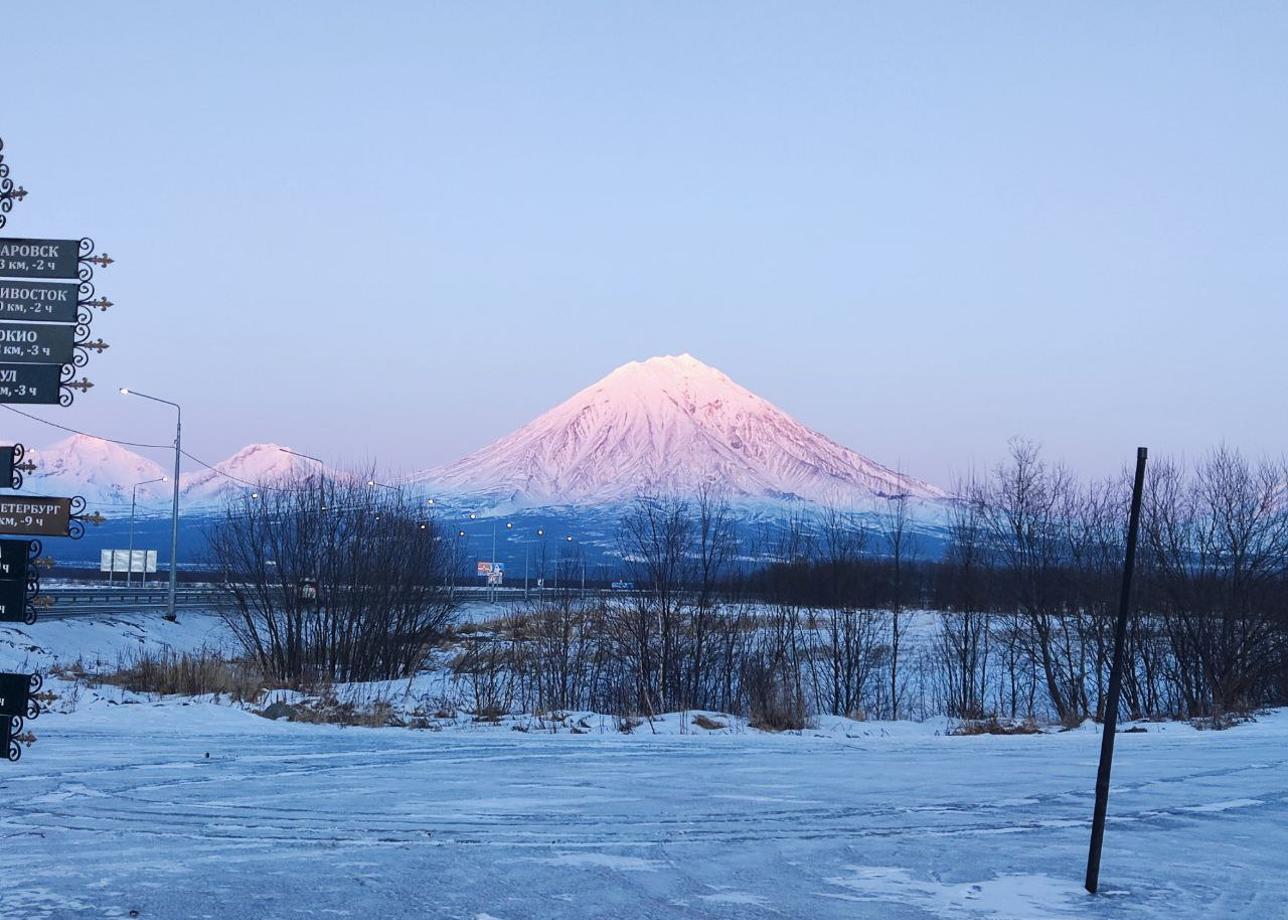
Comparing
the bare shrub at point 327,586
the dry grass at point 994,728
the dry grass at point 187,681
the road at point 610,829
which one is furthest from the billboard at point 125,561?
the dry grass at point 994,728

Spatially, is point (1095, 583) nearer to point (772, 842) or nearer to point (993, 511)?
point (993, 511)

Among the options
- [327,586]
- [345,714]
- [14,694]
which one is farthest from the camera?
[327,586]

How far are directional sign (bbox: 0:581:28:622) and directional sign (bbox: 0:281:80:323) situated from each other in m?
2.51

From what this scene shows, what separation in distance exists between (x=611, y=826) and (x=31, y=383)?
22.1 ft

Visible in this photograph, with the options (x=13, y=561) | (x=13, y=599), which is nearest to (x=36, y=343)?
(x=13, y=561)

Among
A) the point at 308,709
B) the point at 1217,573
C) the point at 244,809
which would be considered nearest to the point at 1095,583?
the point at 1217,573

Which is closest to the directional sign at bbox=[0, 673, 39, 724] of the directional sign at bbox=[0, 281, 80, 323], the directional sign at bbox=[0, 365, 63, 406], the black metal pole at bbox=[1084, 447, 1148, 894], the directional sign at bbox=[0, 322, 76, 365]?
the directional sign at bbox=[0, 365, 63, 406]

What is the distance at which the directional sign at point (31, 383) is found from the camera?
36.2ft

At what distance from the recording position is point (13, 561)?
436 inches

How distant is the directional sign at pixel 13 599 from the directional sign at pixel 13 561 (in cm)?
6

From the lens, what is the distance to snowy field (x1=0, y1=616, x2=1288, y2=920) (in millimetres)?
7805

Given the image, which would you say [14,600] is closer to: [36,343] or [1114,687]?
[36,343]

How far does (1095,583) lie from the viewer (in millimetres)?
37906

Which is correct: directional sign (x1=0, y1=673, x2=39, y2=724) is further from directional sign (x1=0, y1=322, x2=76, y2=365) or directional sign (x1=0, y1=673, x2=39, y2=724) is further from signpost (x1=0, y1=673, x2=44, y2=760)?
directional sign (x1=0, y1=322, x2=76, y2=365)
